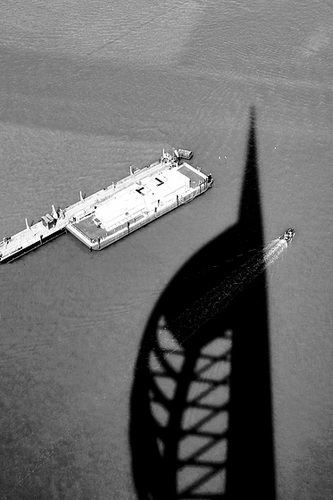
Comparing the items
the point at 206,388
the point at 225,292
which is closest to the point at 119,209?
the point at 225,292

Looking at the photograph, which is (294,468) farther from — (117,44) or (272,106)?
(117,44)

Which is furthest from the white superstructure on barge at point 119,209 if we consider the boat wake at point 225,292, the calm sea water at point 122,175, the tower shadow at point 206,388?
the boat wake at point 225,292

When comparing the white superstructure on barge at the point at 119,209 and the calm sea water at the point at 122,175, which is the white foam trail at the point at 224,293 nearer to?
the calm sea water at the point at 122,175

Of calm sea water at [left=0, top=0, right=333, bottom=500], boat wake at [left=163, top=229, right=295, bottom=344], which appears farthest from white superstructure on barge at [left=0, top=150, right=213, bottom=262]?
boat wake at [left=163, top=229, right=295, bottom=344]

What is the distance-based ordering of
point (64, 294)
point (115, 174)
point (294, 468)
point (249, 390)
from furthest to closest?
1. point (115, 174)
2. point (64, 294)
3. point (249, 390)
4. point (294, 468)

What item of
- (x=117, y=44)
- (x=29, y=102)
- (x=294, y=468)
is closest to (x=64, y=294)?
(x=294, y=468)

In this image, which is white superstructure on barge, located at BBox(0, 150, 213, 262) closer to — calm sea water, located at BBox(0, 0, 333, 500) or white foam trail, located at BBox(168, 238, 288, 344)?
calm sea water, located at BBox(0, 0, 333, 500)
